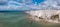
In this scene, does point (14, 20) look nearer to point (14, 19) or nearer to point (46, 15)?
point (14, 19)

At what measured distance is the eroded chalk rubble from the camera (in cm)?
141

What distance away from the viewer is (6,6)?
4.62 ft

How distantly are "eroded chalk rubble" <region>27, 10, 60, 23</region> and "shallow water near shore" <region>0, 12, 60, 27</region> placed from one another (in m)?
0.06

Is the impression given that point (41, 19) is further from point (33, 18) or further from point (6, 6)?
point (6, 6)

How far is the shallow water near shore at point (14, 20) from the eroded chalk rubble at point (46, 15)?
61 mm

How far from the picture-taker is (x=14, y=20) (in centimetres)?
141

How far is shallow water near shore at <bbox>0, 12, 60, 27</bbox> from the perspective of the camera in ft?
4.58

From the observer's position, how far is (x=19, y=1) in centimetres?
142

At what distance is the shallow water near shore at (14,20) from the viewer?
140 cm

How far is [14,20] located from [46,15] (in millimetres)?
331

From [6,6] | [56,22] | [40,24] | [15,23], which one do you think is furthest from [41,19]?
[6,6]

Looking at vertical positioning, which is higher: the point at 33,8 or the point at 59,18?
the point at 33,8

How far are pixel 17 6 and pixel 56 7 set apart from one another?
40 centimetres

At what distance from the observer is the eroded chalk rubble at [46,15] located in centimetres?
141
